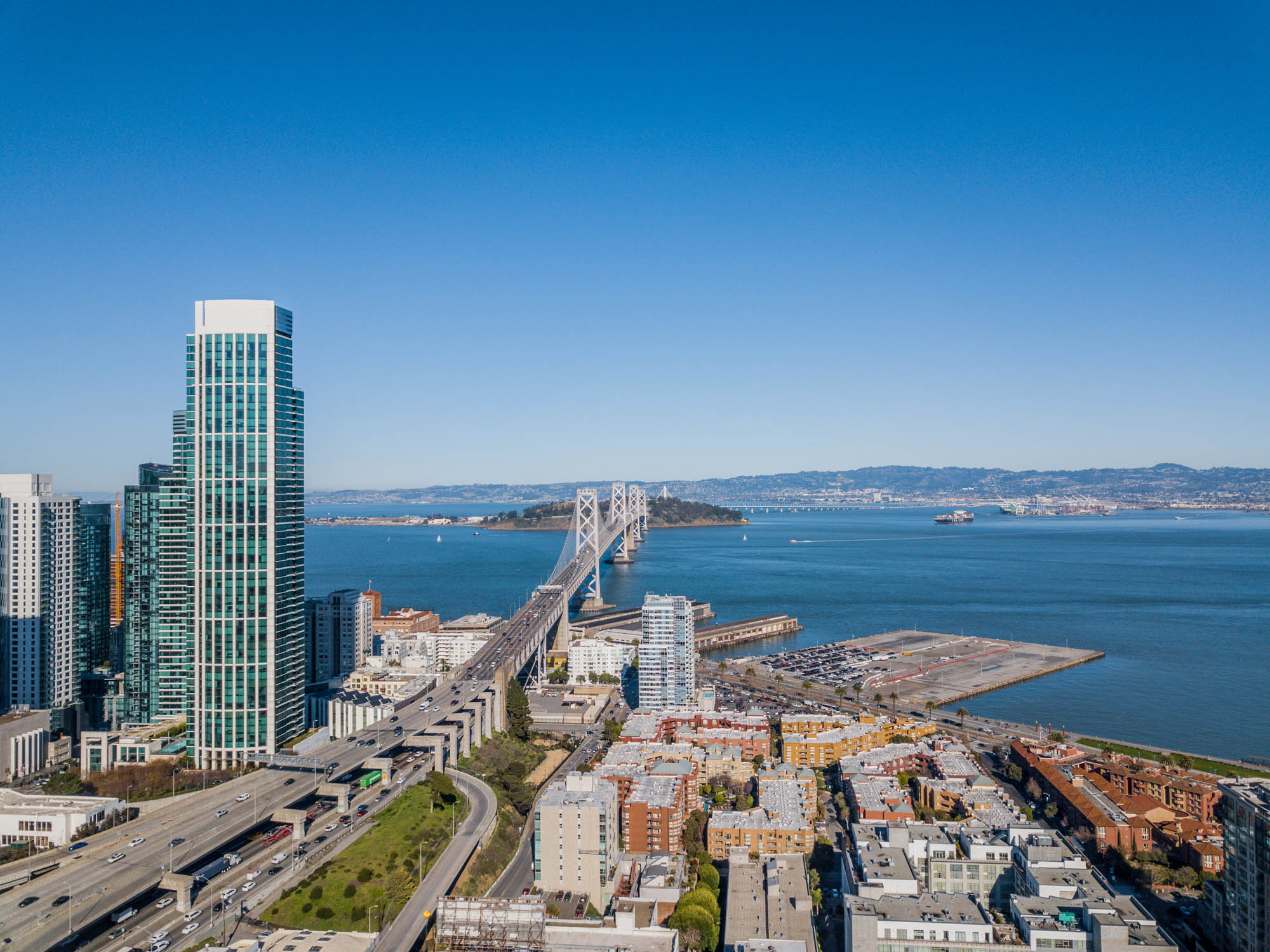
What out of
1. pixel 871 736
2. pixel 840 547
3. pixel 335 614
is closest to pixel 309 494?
pixel 840 547

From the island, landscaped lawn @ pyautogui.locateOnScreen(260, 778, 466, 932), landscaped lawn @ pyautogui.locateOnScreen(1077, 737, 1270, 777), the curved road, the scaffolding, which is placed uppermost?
the island

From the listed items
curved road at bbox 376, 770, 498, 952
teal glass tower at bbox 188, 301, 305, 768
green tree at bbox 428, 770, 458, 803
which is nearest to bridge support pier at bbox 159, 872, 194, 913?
curved road at bbox 376, 770, 498, 952

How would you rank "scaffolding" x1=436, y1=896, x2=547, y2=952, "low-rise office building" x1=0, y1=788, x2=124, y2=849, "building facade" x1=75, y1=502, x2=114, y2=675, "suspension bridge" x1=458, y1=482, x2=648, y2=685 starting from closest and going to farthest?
1. "scaffolding" x1=436, y1=896, x2=547, y2=952
2. "low-rise office building" x1=0, y1=788, x2=124, y2=849
3. "building facade" x1=75, y1=502, x2=114, y2=675
4. "suspension bridge" x1=458, y1=482, x2=648, y2=685

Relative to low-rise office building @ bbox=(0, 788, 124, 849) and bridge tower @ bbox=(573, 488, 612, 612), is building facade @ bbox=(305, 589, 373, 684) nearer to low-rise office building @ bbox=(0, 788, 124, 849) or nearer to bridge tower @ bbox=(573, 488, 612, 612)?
low-rise office building @ bbox=(0, 788, 124, 849)

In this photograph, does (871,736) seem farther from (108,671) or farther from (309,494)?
(309,494)

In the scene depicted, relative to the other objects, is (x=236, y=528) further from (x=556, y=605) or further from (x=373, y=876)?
(x=556, y=605)

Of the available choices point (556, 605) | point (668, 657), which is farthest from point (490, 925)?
point (556, 605)

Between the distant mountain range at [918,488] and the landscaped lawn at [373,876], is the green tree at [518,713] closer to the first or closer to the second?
the landscaped lawn at [373,876]
